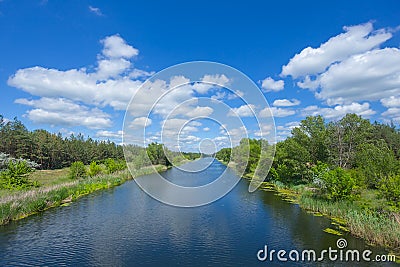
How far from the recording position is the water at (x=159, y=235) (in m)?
13.0

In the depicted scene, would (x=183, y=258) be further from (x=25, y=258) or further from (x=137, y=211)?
(x=137, y=211)

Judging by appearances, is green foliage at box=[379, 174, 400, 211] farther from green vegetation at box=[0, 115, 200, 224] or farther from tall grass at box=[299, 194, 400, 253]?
green vegetation at box=[0, 115, 200, 224]

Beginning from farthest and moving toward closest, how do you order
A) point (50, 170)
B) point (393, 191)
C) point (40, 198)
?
point (50, 170) → point (40, 198) → point (393, 191)

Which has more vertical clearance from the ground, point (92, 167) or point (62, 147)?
point (62, 147)

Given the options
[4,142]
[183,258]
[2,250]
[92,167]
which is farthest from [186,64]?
[4,142]

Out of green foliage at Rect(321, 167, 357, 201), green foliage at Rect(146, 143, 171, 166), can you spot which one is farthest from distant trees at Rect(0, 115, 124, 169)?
green foliage at Rect(321, 167, 357, 201)

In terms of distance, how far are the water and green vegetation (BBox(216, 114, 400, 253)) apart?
1366 mm

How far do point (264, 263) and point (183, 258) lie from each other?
3845 mm

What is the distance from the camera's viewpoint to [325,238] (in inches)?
621

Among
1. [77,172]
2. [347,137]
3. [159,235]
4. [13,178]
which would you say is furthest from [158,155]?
[159,235]

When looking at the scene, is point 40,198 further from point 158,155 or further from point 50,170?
point 158,155

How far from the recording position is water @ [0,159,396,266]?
512 inches

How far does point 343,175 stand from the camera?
20.4m

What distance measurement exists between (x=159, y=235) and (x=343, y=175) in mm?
14177
